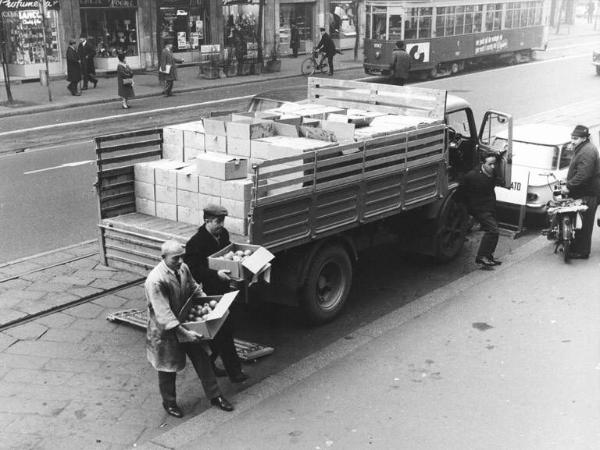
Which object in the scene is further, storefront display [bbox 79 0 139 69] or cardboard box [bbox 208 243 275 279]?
storefront display [bbox 79 0 139 69]

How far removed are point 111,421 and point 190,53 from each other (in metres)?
28.7

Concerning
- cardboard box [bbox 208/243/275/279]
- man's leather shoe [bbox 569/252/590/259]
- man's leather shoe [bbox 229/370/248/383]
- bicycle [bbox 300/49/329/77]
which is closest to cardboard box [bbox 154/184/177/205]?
cardboard box [bbox 208/243/275/279]

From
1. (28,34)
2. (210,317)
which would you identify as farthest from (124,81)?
(210,317)

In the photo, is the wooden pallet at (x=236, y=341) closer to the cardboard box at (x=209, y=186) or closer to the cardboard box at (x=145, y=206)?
the cardboard box at (x=145, y=206)

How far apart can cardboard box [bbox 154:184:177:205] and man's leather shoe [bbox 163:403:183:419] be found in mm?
2509

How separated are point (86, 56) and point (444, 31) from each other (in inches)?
532

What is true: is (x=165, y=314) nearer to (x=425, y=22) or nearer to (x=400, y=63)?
(x=400, y=63)

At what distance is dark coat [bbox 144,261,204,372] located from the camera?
19.7 ft

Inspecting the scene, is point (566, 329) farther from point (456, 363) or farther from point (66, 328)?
point (66, 328)

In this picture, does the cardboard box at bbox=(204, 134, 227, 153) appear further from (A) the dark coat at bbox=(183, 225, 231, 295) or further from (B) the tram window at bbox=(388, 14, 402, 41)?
(B) the tram window at bbox=(388, 14, 402, 41)

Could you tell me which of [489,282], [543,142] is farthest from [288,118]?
[543,142]

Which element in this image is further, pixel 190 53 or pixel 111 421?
pixel 190 53

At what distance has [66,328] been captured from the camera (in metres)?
7.99

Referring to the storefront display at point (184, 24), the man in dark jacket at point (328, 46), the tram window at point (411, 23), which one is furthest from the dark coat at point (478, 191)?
the storefront display at point (184, 24)
